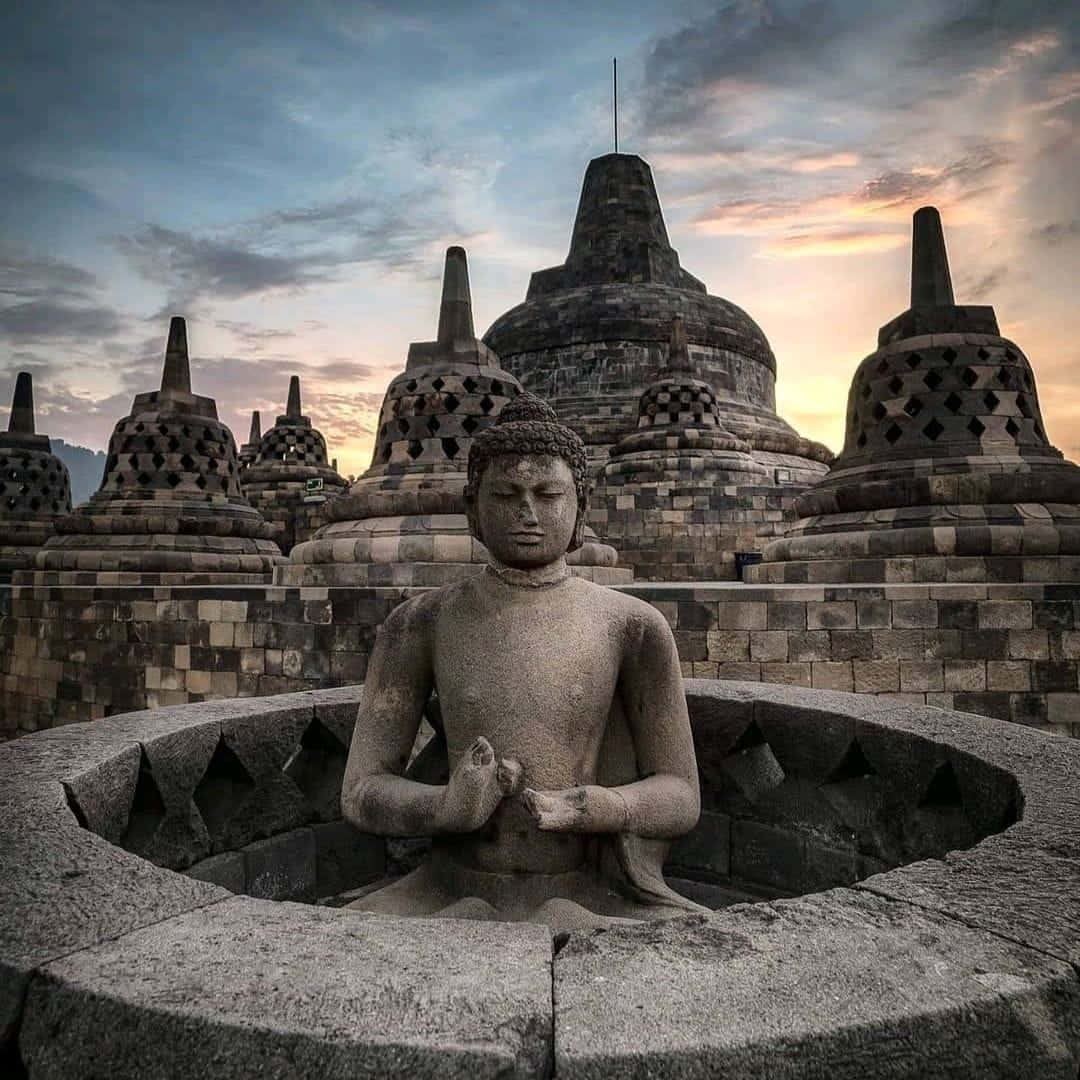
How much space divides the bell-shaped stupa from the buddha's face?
12530 millimetres

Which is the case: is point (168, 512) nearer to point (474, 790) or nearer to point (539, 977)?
point (474, 790)

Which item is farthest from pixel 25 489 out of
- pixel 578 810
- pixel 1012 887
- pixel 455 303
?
pixel 1012 887

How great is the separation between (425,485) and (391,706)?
496cm

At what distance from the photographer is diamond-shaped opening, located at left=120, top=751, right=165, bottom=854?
94.7 inches

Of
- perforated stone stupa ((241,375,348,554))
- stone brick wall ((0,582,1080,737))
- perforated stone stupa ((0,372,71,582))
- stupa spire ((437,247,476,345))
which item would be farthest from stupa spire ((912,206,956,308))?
perforated stone stupa ((241,375,348,554))

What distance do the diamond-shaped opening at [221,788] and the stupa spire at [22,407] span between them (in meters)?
13.4

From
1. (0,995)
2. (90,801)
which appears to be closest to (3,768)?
(90,801)

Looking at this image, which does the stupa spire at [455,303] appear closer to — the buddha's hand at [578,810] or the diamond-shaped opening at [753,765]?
the diamond-shaped opening at [753,765]

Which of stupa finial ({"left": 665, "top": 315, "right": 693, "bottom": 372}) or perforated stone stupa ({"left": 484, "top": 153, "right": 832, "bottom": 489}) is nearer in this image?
stupa finial ({"left": 665, "top": 315, "right": 693, "bottom": 372})

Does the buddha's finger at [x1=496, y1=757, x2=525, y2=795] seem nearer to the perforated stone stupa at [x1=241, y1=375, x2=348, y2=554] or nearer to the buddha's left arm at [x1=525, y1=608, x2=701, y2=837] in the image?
the buddha's left arm at [x1=525, y1=608, x2=701, y2=837]

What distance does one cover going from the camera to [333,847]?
307 cm

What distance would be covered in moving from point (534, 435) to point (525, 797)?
1.04 meters

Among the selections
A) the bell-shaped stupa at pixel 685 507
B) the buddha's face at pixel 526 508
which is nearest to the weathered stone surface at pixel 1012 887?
the buddha's face at pixel 526 508

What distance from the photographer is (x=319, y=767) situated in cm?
315
